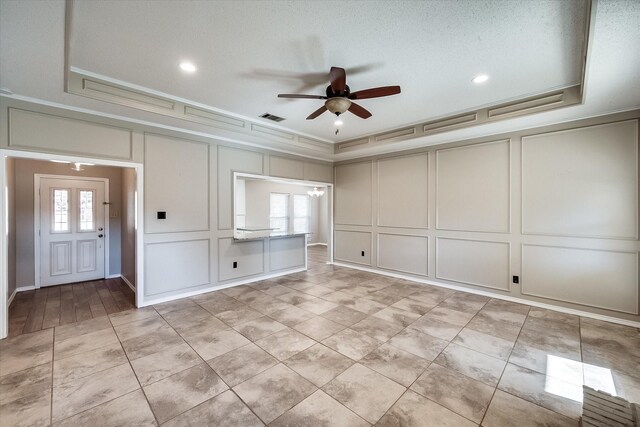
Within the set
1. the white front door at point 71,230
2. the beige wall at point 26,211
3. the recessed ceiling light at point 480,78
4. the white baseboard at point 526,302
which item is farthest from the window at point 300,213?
the recessed ceiling light at point 480,78

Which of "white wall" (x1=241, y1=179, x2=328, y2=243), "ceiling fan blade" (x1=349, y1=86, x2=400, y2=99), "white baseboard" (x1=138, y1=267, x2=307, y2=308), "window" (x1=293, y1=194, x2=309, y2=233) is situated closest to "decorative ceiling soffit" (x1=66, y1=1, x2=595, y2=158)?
"ceiling fan blade" (x1=349, y1=86, x2=400, y2=99)

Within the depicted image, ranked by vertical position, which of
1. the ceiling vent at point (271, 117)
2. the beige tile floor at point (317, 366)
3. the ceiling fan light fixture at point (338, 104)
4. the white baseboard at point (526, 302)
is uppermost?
the ceiling vent at point (271, 117)

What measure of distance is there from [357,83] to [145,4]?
2071mm

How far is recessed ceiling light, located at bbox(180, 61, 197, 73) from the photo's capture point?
2723 mm

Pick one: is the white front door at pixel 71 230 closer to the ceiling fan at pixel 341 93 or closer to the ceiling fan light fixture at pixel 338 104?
the ceiling fan at pixel 341 93

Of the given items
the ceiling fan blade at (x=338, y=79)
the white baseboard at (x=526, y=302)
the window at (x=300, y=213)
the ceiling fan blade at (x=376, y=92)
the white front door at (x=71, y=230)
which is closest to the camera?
the ceiling fan blade at (x=338, y=79)

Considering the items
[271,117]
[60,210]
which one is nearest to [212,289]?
[271,117]

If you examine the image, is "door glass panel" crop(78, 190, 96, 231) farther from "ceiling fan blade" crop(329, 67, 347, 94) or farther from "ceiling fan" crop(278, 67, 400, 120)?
"ceiling fan blade" crop(329, 67, 347, 94)

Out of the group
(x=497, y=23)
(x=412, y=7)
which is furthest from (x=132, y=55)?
(x=497, y=23)

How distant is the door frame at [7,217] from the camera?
297cm

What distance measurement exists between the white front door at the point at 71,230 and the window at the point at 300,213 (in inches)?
231

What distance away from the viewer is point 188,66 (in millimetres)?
2777

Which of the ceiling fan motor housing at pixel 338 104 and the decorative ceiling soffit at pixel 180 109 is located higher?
the decorative ceiling soffit at pixel 180 109

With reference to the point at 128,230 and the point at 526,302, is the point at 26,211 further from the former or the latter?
the point at 526,302
